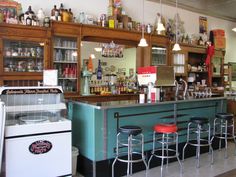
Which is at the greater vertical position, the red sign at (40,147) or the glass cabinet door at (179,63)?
the glass cabinet door at (179,63)

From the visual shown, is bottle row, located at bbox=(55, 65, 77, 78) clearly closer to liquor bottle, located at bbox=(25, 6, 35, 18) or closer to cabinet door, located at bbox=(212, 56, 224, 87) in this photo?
liquor bottle, located at bbox=(25, 6, 35, 18)

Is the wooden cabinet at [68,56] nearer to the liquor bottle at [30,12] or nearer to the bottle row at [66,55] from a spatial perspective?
the bottle row at [66,55]

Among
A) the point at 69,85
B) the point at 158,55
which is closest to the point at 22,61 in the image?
the point at 69,85

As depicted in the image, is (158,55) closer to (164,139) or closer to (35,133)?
(164,139)

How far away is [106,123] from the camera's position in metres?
3.50

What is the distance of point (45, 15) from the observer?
4.87m

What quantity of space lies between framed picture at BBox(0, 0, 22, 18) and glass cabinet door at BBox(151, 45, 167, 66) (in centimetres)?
306

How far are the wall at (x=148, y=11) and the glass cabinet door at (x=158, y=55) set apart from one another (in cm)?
73

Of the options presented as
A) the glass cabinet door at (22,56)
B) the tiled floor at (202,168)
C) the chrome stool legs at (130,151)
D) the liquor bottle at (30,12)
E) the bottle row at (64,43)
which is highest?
the liquor bottle at (30,12)

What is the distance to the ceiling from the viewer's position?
6.73 metres

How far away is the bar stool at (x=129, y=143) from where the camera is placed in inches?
131

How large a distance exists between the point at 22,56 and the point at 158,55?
3.21 metres

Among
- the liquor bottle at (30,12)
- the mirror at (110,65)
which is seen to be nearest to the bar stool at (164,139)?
the mirror at (110,65)

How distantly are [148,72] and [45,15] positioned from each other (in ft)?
7.37
